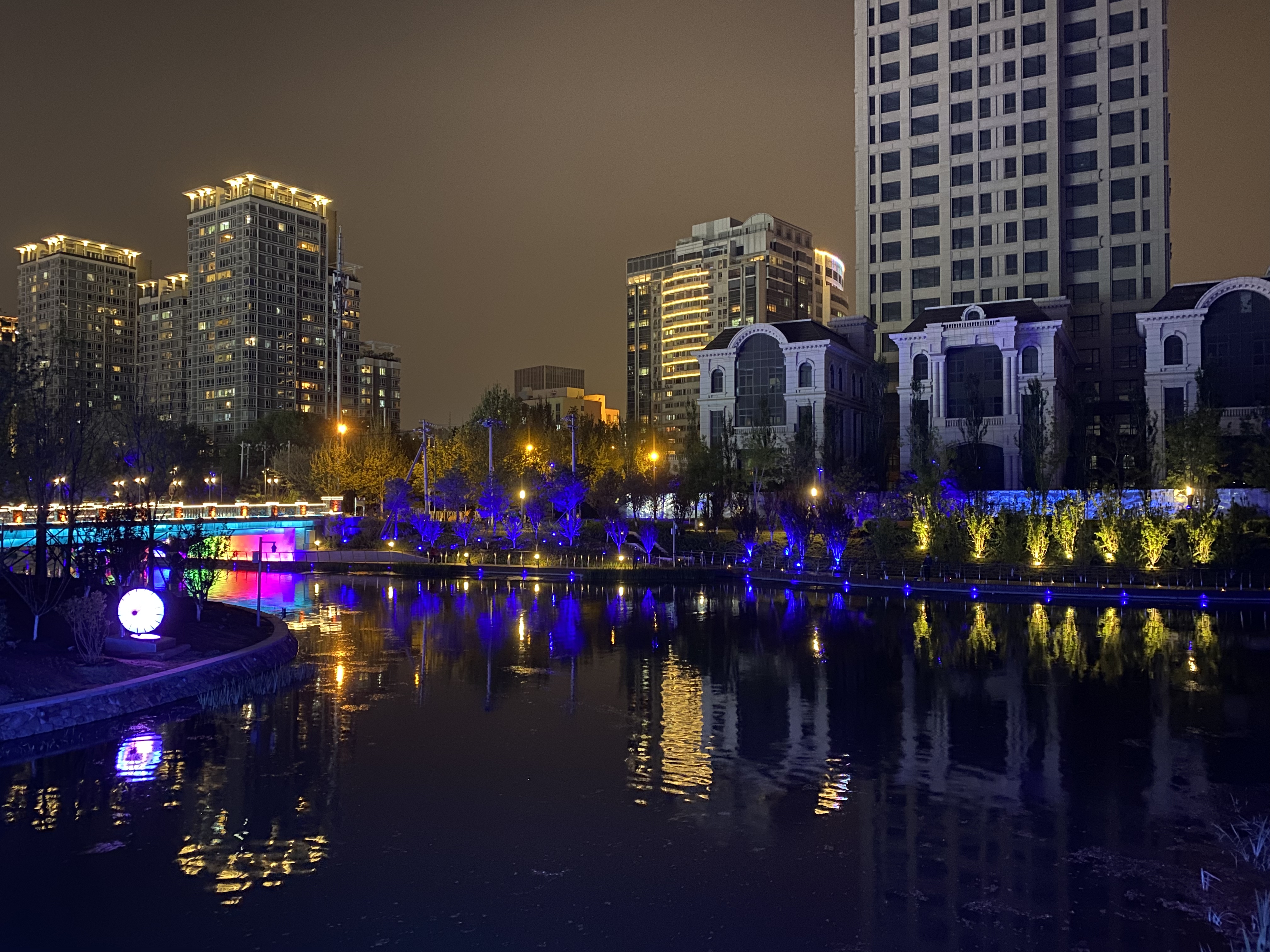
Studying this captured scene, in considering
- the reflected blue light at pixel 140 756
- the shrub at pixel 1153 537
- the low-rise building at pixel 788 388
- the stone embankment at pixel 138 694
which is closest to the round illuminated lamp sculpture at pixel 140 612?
the stone embankment at pixel 138 694

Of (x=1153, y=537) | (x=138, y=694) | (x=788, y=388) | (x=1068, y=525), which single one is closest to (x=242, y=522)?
(x=788, y=388)

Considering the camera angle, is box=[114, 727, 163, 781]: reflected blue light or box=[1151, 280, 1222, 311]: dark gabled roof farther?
box=[1151, 280, 1222, 311]: dark gabled roof

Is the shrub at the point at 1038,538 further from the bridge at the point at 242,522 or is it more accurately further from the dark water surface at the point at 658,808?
the bridge at the point at 242,522

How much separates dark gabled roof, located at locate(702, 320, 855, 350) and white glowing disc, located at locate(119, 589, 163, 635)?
2319 inches

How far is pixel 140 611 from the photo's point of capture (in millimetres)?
21375

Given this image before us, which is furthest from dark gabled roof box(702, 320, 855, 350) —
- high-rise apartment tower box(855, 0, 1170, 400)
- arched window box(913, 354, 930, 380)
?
high-rise apartment tower box(855, 0, 1170, 400)

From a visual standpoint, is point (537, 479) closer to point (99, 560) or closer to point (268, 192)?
point (99, 560)

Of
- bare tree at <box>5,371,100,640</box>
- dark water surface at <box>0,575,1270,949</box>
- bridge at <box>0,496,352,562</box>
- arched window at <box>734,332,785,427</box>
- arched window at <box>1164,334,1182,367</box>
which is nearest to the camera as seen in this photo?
dark water surface at <box>0,575,1270,949</box>

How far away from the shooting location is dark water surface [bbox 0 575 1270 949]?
30.6 feet

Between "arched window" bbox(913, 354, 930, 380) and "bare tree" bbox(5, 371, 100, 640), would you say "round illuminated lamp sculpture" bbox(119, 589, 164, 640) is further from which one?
"arched window" bbox(913, 354, 930, 380)

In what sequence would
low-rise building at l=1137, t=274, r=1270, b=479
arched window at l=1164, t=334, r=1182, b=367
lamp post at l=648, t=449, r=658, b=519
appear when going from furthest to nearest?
lamp post at l=648, t=449, r=658, b=519, arched window at l=1164, t=334, r=1182, b=367, low-rise building at l=1137, t=274, r=1270, b=479

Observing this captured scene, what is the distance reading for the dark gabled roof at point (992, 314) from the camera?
67688 mm

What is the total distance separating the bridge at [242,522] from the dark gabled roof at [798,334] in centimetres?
3493

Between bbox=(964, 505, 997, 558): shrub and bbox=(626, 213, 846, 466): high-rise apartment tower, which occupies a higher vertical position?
bbox=(626, 213, 846, 466): high-rise apartment tower
